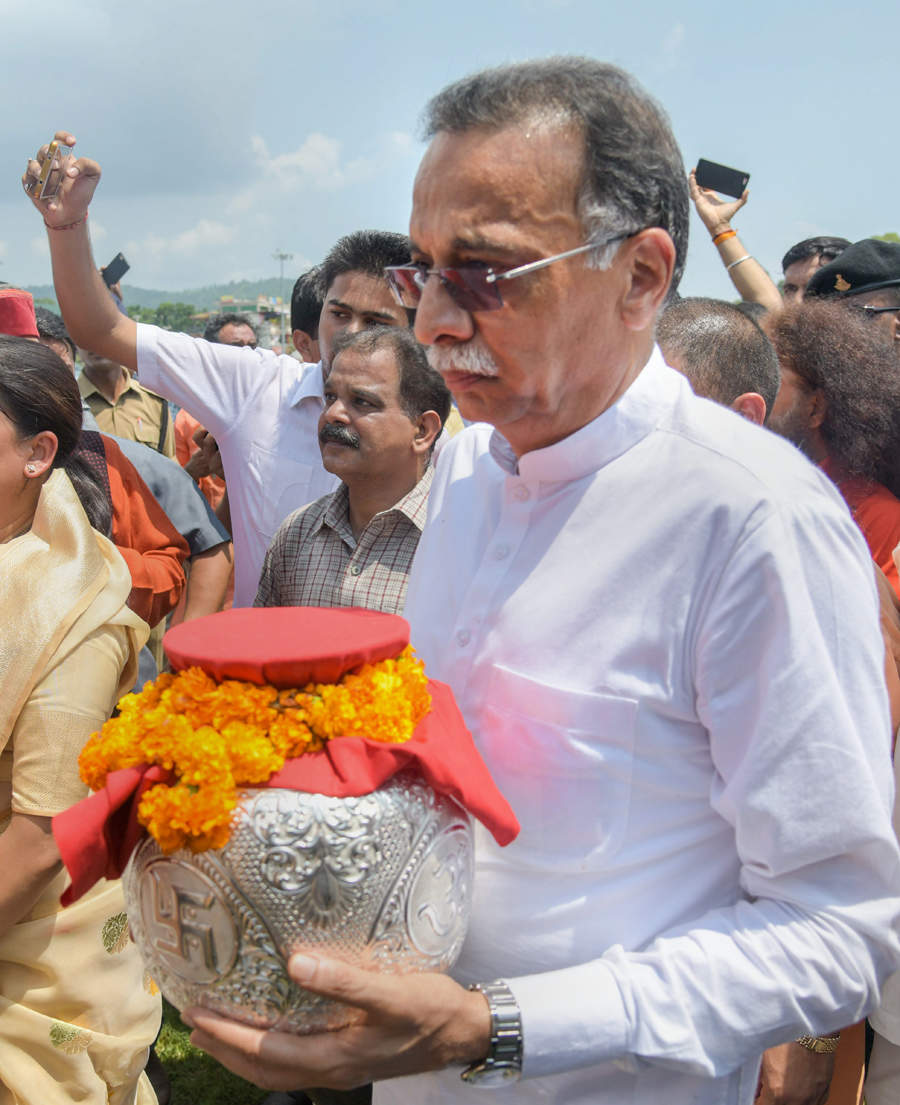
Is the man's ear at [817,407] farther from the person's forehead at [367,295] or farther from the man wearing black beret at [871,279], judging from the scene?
the person's forehead at [367,295]

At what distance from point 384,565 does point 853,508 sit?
1569mm

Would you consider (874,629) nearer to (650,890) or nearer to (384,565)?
(650,890)

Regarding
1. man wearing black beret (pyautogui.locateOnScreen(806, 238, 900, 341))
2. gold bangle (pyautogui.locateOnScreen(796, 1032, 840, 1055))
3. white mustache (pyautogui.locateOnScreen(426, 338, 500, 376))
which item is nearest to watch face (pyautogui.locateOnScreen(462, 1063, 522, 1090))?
white mustache (pyautogui.locateOnScreen(426, 338, 500, 376))

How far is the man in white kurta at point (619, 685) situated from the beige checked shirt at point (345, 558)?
1.56 metres

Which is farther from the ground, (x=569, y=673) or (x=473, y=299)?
(x=473, y=299)

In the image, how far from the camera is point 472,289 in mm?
1367

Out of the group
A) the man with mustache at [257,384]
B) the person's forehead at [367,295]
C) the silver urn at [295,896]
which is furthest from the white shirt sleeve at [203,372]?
the silver urn at [295,896]

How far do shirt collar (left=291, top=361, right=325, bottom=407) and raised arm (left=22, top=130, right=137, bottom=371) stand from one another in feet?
2.17

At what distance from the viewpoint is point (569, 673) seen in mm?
1407

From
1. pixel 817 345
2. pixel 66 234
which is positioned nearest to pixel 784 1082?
pixel 817 345

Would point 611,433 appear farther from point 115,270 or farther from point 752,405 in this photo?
point 115,270

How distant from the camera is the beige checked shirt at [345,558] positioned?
312cm

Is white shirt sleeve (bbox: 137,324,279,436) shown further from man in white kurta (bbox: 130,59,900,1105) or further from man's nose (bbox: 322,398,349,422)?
man in white kurta (bbox: 130,59,900,1105)

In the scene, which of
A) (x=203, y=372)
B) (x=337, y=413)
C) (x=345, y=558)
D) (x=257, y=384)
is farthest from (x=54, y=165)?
(x=345, y=558)
